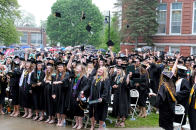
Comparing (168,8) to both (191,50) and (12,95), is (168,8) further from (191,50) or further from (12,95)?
(12,95)

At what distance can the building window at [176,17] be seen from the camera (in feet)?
83.5

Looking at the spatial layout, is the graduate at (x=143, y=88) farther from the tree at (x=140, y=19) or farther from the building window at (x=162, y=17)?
the building window at (x=162, y=17)

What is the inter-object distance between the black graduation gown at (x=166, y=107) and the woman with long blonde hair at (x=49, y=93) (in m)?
3.74

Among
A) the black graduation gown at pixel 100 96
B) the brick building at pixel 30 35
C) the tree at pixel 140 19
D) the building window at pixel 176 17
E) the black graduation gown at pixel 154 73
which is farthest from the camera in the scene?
the brick building at pixel 30 35

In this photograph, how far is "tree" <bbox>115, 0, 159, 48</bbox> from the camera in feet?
79.7

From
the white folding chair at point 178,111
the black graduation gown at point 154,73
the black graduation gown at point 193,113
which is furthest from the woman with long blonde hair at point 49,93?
the black graduation gown at point 154,73

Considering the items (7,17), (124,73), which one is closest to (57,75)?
(124,73)

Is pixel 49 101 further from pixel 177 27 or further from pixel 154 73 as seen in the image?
pixel 177 27

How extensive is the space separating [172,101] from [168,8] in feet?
72.3

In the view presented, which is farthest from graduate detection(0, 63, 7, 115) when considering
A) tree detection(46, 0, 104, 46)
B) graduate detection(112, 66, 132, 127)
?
tree detection(46, 0, 104, 46)

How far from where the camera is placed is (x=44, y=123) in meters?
7.86

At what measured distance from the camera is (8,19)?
99.1 feet

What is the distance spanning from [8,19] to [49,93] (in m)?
25.3

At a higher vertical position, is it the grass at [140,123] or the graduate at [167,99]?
the graduate at [167,99]
